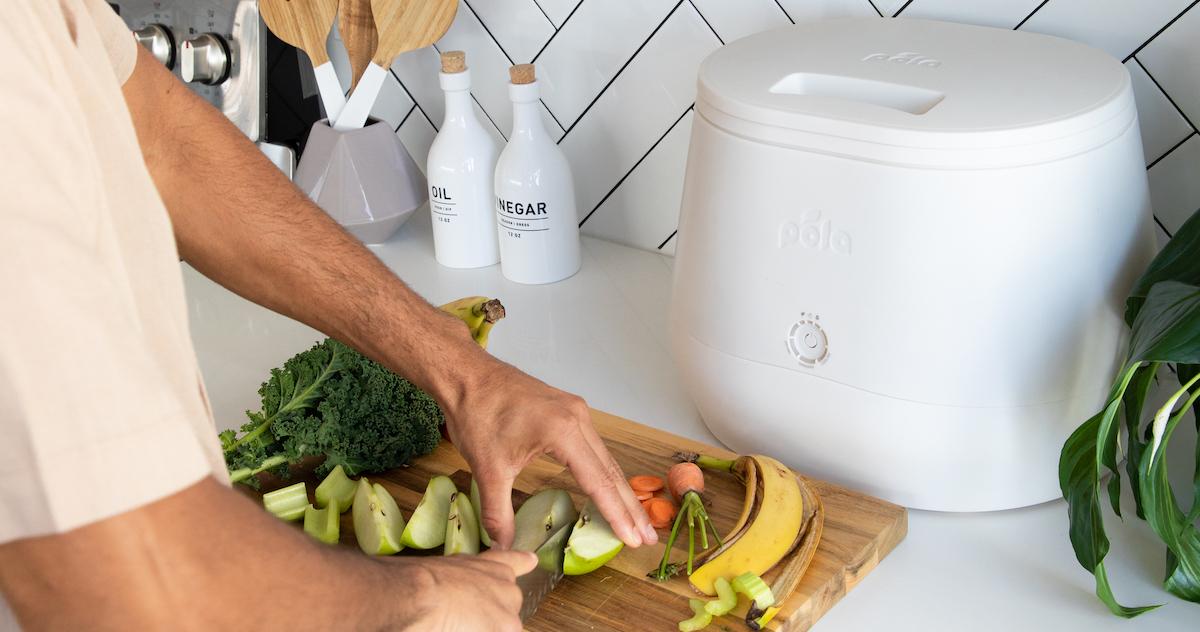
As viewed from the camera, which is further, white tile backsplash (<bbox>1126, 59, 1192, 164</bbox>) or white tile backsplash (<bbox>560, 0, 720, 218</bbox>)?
white tile backsplash (<bbox>560, 0, 720, 218</bbox>)

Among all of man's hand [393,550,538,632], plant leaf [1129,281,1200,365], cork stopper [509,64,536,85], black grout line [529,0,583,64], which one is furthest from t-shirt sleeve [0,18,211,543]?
black grout line [529,0,583,64]

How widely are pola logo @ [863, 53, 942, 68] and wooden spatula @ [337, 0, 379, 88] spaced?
2.30 ft

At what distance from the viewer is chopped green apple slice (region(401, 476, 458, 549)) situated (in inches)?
35.5

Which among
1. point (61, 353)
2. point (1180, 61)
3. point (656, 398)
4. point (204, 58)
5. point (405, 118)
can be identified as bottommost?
point (656, 398)

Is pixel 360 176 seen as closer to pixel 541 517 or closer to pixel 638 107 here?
pixel 638 107

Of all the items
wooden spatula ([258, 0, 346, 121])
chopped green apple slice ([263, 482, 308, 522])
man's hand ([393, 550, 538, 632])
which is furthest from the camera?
wooden spatula ([258, 0, 346, 121])

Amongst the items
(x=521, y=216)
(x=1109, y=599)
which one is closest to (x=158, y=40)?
(x=521, y=216)

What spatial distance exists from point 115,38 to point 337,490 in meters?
0.39

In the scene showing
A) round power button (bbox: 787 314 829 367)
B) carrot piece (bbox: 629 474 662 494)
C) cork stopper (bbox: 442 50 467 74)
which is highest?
cork stopper (bbox: 442 50 467 74)

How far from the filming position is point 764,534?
0.86 meters

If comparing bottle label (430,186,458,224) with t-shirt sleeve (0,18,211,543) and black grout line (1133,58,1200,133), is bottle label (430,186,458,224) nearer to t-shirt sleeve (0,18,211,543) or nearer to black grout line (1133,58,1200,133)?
black grout line (1133,58,1200,133)

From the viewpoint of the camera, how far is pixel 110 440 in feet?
1.38

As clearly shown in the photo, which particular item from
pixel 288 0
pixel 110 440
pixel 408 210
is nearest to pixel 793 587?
pixel 110 440

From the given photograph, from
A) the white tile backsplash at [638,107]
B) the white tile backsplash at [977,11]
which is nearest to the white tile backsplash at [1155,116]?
the white tile backsplash at [977,11]
